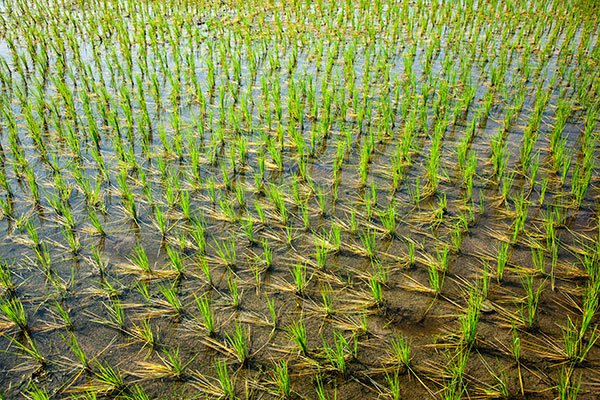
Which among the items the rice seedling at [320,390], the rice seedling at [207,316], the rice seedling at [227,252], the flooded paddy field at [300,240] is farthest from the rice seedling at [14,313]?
the rice seedling at [320,390]

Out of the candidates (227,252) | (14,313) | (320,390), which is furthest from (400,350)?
(14,313)

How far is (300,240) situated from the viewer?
2.40 meters

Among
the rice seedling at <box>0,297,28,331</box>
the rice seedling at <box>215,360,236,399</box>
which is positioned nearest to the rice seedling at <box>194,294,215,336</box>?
the rice seedling at <box>215,360,236,399</box>

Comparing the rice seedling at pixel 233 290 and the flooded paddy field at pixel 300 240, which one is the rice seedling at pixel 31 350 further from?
the rice seedling at pixel 233 290

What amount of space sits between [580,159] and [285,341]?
271cm

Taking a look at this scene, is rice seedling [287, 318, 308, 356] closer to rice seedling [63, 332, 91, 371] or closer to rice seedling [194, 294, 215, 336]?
rice seedling [194, 294, 215, 336]

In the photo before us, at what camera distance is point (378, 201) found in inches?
107

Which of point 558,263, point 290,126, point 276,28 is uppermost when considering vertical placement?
point 276,28

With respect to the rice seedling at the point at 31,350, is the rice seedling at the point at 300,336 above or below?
above

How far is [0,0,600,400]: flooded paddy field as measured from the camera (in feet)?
5.58

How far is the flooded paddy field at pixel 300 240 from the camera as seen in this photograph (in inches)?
66.9

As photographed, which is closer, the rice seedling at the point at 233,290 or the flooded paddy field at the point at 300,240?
the flooded paddy field at the point at 300,240

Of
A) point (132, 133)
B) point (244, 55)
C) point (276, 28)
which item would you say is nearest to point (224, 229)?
point (132, 133)

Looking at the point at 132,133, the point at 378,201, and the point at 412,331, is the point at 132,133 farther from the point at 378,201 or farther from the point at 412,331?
the point at 412,331
